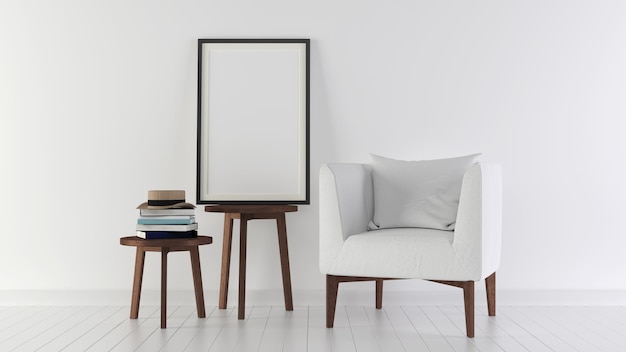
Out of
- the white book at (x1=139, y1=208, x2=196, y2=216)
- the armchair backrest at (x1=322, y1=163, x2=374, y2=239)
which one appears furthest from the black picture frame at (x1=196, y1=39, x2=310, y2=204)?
the white book at (x1=139, y1=208, x2=196, y2=216)

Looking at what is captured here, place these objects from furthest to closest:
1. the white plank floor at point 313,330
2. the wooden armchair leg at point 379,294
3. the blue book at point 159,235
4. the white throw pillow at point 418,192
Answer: the wooden armchair leg at point 379,294, the white throw pillow at point 418,192, the blue book at point 159,235, the white plank floor at point 313,330

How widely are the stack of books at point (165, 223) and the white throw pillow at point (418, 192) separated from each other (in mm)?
943

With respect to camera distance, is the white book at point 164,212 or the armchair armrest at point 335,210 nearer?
the armchair armrest at point 335,210

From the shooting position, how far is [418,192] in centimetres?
349

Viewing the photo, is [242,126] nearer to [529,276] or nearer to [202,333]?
[202,333]

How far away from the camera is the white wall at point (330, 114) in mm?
3930

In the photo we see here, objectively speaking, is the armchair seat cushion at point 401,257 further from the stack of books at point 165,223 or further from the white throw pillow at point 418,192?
the stack of books at point 165,223

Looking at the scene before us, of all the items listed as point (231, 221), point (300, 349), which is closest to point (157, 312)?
point (231, 221)

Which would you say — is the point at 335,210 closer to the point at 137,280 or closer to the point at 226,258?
the point at 226,258

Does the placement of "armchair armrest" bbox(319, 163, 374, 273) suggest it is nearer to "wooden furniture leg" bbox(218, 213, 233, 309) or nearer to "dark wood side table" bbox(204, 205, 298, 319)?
"dark wood side table" bbox(204, 205, 298, 319)

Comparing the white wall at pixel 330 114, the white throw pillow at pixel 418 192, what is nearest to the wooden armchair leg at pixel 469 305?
the white throw pillow at pixel 418 192

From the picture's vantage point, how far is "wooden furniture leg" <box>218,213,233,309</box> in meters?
Result: 3.64

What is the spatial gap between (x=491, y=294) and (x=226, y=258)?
141 centimetres

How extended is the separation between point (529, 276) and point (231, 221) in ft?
5.70
